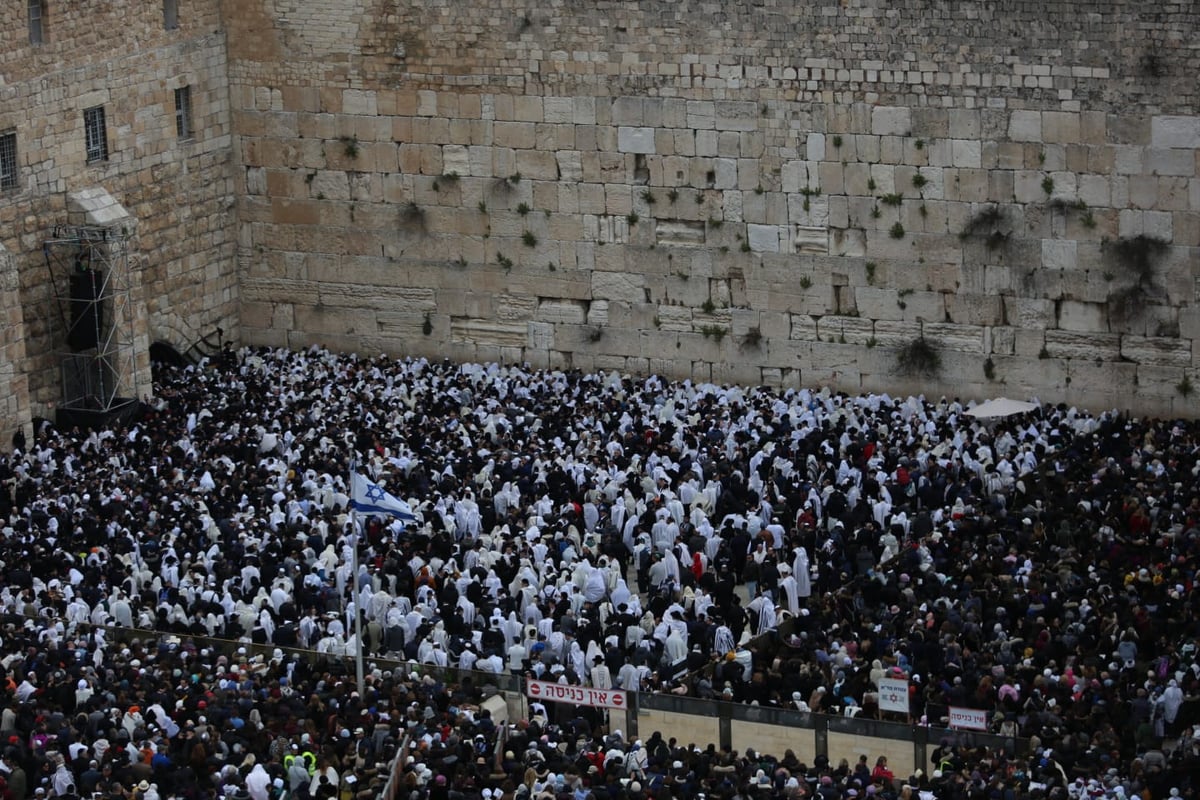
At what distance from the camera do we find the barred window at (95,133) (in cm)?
4025

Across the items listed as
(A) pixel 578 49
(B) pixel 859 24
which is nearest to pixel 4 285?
(A) pixel 578 49

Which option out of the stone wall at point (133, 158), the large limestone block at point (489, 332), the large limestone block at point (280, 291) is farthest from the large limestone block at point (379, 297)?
the stone wall at point (133, 158)

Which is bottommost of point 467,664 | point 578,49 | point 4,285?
point 467,664

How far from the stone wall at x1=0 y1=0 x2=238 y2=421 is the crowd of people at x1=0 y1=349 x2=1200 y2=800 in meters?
1.47

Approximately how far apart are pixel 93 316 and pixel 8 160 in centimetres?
244

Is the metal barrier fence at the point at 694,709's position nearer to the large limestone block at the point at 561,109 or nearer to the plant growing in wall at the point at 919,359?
the plant growing in wall at the point at 919,359

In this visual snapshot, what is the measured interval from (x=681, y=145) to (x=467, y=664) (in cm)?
1245

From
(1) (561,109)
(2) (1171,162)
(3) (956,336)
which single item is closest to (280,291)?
(1) (561,109)

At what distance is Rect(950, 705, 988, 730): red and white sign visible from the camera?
28.0 metres

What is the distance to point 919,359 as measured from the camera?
39562 millimetres

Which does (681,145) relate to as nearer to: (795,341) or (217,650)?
(795,341)

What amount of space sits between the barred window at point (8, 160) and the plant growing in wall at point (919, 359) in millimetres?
12612

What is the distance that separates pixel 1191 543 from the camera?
106 ft

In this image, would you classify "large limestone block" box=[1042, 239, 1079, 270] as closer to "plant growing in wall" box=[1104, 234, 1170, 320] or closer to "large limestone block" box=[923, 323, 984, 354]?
"plant growing in wall" box=[1104, 234, 1170, 320]
